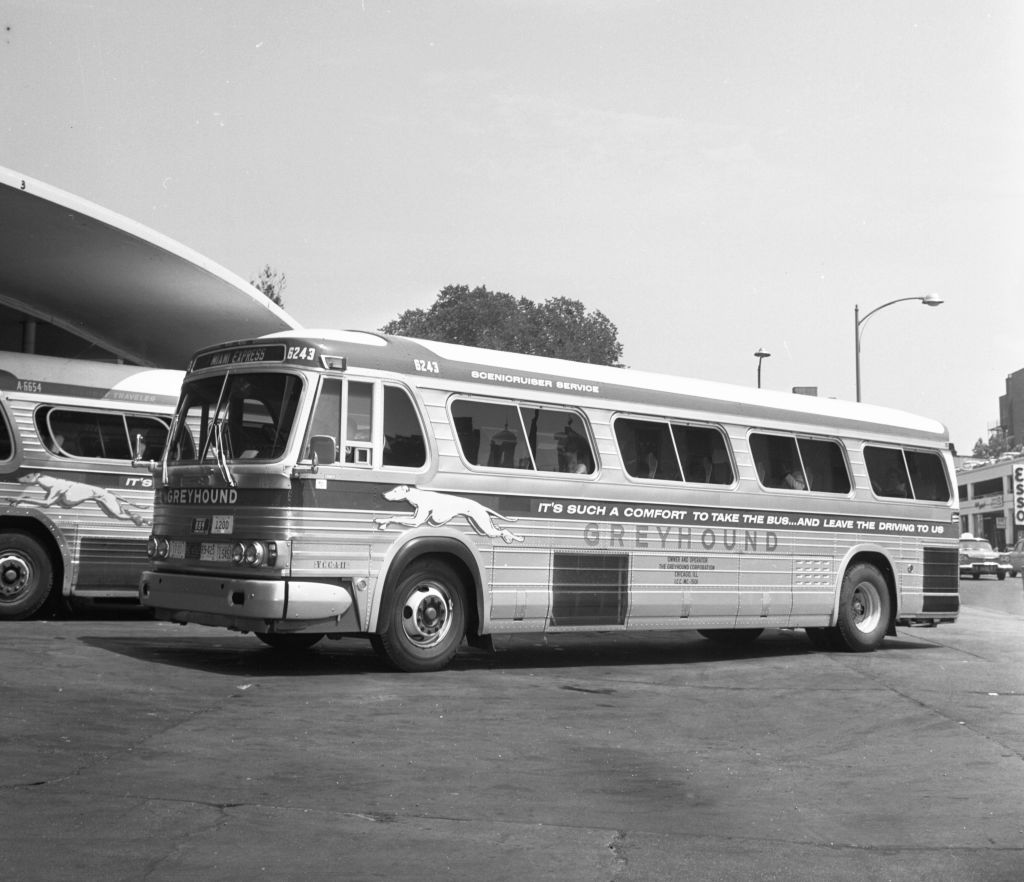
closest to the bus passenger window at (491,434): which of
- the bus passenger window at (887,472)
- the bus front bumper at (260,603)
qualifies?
the bus front bumper at (260,603)

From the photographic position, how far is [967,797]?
7145 mm

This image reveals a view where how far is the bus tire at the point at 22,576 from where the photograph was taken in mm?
15242

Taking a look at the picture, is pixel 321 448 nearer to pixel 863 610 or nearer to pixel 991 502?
pixel 863 610

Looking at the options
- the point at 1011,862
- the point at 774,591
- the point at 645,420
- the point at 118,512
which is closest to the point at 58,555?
the point at 118,512

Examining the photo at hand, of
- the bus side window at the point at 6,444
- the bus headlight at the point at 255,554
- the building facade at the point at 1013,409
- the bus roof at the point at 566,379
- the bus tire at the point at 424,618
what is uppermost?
the building facade at the point at 1013,409

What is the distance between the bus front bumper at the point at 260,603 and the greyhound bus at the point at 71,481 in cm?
441

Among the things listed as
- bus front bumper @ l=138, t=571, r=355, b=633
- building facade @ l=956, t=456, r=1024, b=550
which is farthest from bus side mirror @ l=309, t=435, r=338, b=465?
building facade @ l=956, t=456, r=1024, b=550

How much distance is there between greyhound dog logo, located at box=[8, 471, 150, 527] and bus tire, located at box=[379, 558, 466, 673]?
5.58m

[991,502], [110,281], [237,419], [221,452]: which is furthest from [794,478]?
[991,502]

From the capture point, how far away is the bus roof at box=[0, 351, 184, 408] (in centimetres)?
1576

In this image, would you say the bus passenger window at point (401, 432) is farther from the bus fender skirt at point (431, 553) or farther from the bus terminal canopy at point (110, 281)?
the bus terminal canopy at point (110, 281)

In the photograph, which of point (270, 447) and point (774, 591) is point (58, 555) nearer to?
point (270, 447)

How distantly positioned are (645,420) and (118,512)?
632cm

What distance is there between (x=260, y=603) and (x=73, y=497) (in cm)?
587
